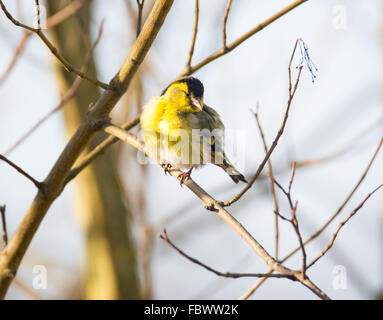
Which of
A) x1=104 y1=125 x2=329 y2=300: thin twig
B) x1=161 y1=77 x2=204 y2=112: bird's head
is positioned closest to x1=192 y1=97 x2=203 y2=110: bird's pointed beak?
x1=161 y1=77 x2=204 y2=112: bird's head

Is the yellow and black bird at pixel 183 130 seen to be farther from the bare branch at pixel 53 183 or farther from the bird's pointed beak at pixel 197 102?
the bare branch at pixel 53 183

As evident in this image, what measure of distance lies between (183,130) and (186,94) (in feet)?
0.82

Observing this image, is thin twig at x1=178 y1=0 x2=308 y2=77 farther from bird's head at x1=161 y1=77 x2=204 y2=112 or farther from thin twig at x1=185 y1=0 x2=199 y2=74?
bird's head at x1=161 y1=77 x2=204 y2=112

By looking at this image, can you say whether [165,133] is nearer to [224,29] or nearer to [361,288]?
[224,29]

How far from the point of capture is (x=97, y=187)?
4461 millimetres

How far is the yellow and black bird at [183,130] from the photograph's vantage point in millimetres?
3000

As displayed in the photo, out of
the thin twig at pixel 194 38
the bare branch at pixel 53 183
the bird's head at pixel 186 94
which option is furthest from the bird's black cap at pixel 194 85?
the bare branch at pixel 53 183

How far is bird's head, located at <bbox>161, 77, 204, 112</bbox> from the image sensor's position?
313 cm

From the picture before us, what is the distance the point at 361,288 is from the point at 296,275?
2786mm

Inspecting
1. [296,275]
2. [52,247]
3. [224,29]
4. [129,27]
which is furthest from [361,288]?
[52,247]

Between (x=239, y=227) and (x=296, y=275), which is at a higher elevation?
(x=239, y=227)
